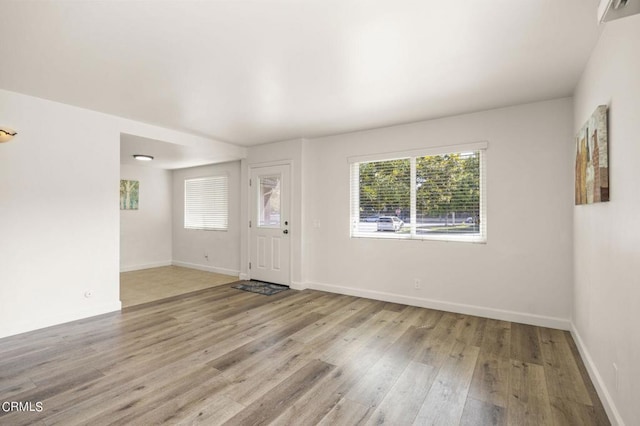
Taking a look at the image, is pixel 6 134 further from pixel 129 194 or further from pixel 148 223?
pixel 148 223

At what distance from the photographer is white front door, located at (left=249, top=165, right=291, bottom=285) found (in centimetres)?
546

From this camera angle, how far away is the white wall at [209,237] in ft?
21.6

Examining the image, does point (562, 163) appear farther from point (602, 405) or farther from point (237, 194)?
point (237, 194)

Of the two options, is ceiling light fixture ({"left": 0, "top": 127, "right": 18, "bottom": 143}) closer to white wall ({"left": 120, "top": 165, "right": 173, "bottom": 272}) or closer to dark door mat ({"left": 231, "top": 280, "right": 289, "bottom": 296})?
dark door mat ({"left": 231, "top": 280, "right": 289, "bottom": 296})

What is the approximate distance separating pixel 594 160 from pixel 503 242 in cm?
163

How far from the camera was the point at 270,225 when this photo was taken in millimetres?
5730

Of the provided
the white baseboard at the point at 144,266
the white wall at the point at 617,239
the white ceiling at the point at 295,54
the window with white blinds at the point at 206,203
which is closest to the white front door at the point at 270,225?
the window with white blinds at the point at 206,203

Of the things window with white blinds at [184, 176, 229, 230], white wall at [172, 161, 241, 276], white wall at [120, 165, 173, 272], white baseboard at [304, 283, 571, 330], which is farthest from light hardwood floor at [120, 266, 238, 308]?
white baseboard at [304, 283, 571, 330]

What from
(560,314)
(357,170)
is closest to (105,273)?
(357,170)

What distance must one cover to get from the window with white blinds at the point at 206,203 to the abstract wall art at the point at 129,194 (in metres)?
1.05

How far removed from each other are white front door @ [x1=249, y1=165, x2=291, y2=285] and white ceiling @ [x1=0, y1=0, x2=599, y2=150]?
186 cm

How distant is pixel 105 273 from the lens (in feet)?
13.2

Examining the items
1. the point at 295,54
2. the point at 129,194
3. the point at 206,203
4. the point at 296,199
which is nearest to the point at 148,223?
the point at 129,194

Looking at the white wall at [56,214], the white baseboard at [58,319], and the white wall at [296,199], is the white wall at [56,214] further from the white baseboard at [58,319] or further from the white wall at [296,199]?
the white wall at [296,199]
